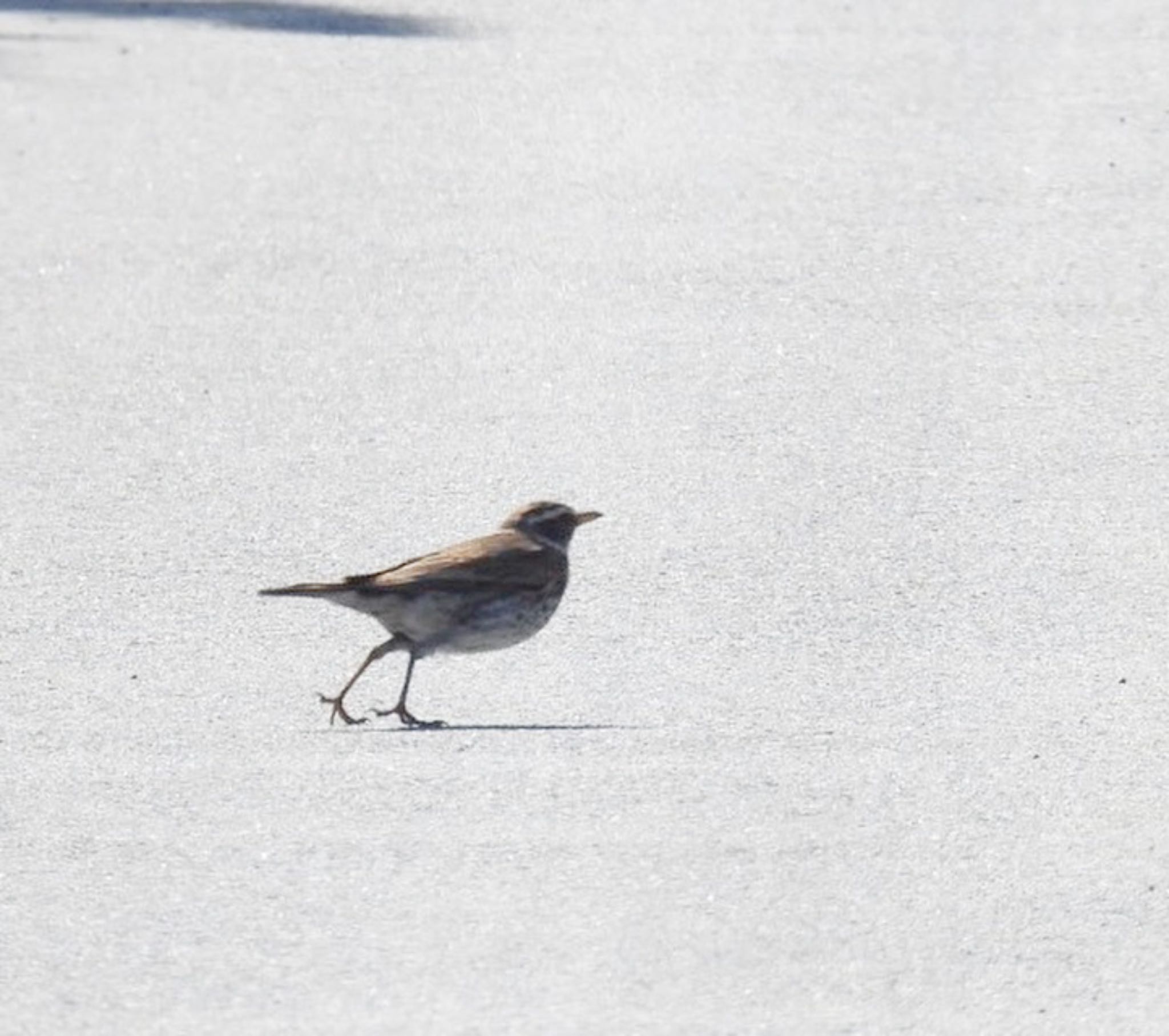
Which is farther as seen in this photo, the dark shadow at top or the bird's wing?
the dark shadow at top

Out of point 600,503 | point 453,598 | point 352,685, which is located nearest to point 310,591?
point 352,685

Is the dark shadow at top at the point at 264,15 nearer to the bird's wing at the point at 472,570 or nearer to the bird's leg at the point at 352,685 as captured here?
the bird's wing at the point at 472,570

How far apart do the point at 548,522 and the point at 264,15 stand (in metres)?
9.59

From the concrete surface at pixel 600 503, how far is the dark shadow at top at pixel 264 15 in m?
0.06

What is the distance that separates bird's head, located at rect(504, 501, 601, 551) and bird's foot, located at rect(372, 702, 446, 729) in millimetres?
659

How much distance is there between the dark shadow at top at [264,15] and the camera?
17.1m

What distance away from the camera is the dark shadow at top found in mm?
17062

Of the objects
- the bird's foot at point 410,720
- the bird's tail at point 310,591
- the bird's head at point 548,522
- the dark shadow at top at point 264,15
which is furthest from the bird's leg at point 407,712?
the dark shadow at top at point 264,15

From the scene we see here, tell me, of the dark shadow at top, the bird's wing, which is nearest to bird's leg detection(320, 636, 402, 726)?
the bird's wing

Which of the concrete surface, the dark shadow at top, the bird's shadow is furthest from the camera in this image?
the dark shadow at top

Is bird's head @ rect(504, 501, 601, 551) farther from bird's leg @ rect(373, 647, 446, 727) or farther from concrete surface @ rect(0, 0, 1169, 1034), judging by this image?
bird's leg @ rect(373, 647, 446, 727)

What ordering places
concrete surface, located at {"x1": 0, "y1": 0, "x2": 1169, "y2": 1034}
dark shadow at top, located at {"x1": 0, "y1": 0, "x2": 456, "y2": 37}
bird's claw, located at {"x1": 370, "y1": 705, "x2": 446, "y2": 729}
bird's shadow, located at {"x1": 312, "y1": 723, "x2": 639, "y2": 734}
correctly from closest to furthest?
1. concrete surface, located at {"x1": 0, "y1": 0, "x2": 1169, "y2": 1034}
2. bird's shadow, located at {"x1": 312, "y1": 723, "x2": 639, "y2": 734}
3. bird's claw, located at {"x1": 370, "y1": 705, "x2": 446, "y2": 729}
4. dark shadow at top, located at {"x1": 0, "y1": 0, "x2": 456, "y2": 37}

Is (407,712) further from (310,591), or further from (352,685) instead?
(310,591)

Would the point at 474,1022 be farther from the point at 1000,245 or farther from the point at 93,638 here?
the point at 1000,245
